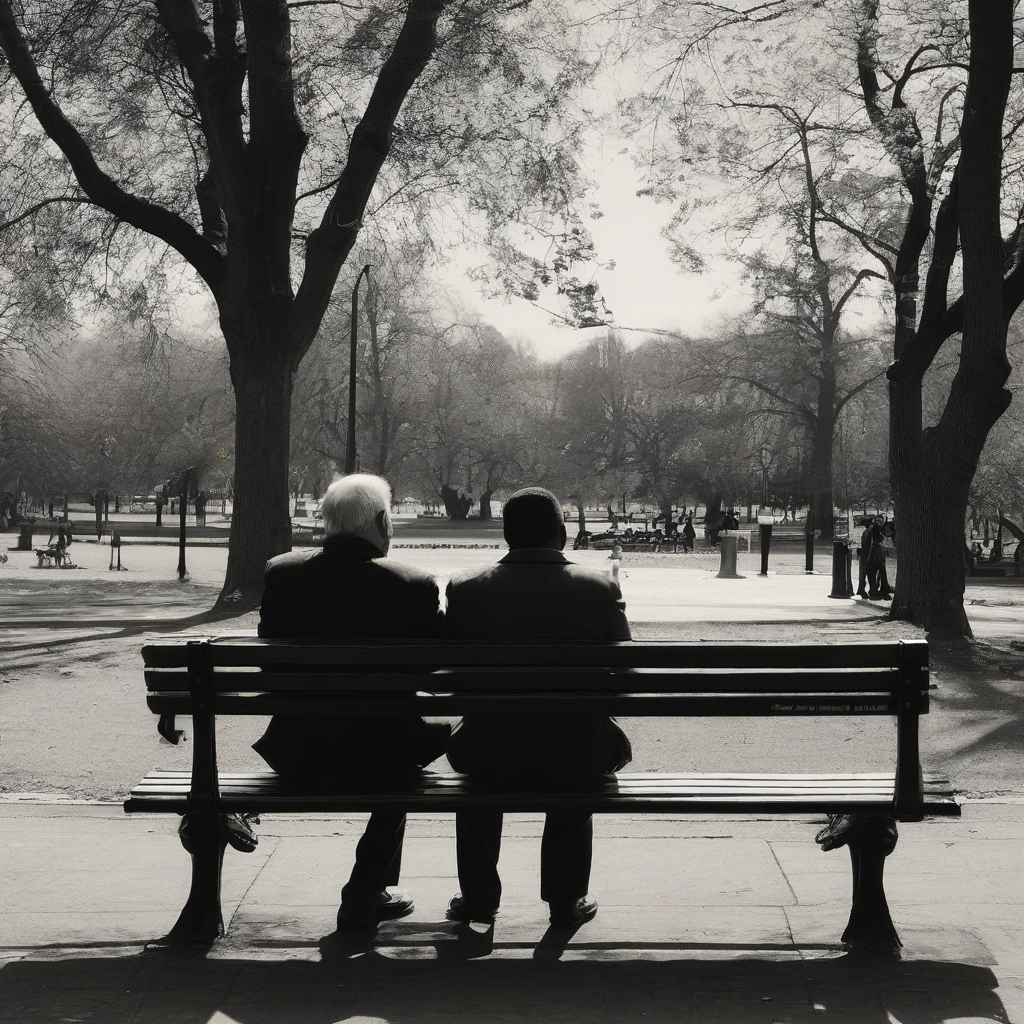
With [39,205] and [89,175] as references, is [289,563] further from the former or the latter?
[39,205]

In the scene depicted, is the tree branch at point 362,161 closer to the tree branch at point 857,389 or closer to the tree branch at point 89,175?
the tree branch at point 89,175

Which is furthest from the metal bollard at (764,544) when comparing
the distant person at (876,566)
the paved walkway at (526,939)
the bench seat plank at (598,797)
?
the bench seat plank at (598,797)

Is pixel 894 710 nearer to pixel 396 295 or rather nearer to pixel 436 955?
pixel 436 955

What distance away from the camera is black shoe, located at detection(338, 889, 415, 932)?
3949mm

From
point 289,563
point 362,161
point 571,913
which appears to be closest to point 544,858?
point 571,913

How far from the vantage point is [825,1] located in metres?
13.7

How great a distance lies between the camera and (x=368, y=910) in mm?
3979

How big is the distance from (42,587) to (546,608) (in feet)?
73.8

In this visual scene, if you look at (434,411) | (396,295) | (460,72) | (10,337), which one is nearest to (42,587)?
(10,337)

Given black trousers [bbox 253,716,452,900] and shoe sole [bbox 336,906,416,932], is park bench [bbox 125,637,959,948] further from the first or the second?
shoe sole [bbox 336,906,416,932]

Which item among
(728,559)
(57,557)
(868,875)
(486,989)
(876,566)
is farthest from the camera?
(57,557)

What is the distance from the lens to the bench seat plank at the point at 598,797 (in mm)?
3734

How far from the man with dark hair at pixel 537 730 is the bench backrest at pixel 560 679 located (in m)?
0.20

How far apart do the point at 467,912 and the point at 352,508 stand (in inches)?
53.3
